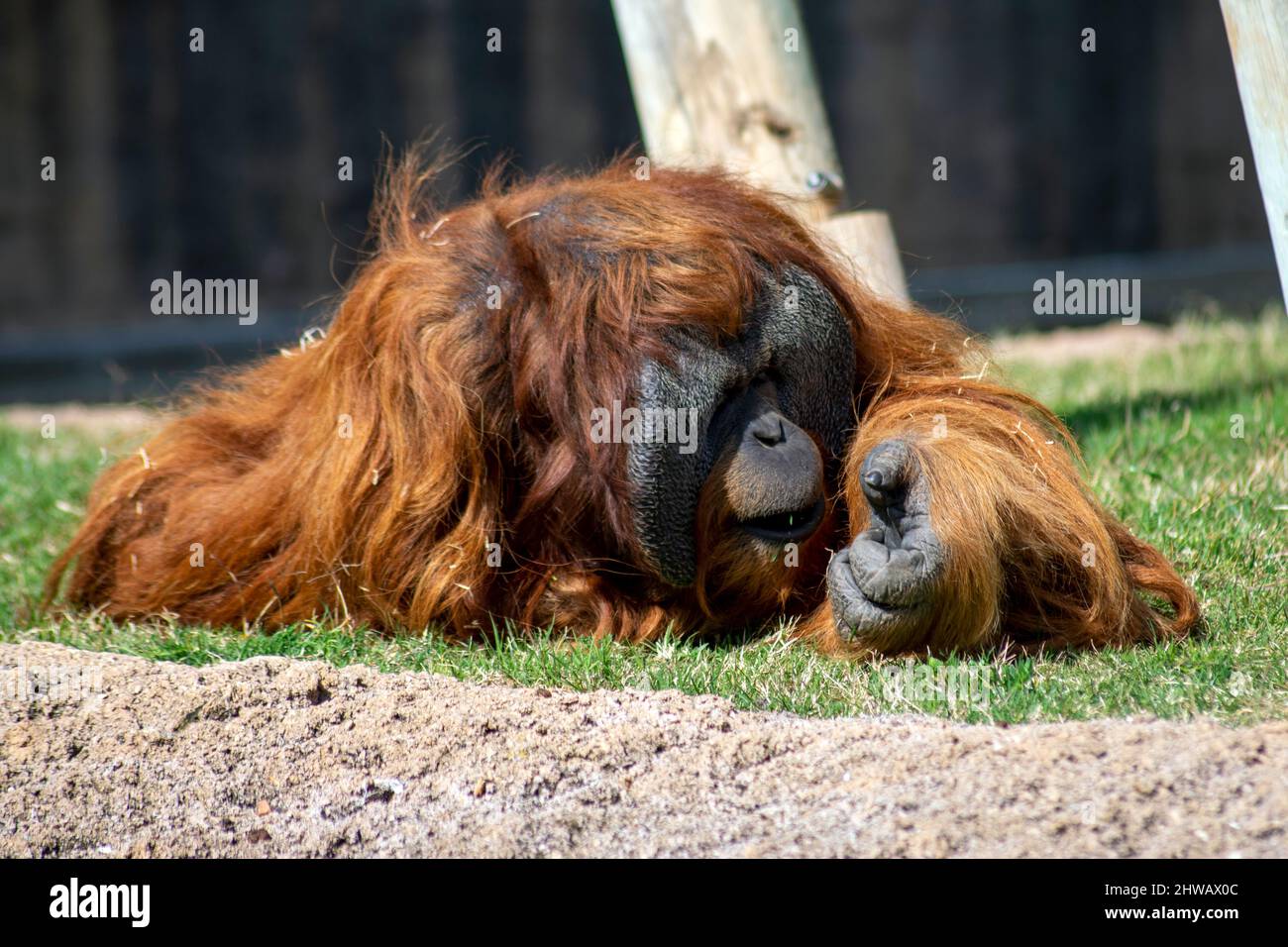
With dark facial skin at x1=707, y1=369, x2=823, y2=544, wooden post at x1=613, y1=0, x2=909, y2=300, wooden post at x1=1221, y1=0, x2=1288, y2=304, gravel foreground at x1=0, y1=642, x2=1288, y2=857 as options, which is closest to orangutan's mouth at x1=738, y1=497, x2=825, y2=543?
→ dark facial skin at x1=707, y1=369, x2=823, y2=544

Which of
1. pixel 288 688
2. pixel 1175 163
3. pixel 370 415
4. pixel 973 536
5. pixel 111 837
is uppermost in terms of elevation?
pixel 1175 163

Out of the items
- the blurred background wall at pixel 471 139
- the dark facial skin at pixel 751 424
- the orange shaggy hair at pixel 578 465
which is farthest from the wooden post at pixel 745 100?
the blurred background wall at pixel 471 139

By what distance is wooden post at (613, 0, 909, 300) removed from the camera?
420cm

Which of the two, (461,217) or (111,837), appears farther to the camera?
(461,217)

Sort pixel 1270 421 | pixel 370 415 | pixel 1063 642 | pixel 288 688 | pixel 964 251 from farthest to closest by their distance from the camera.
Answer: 1. pixel 964 251
2. pixel 1270 421
3. pixel 370 415
4. pixel 1063 642
5. pixel 288 688

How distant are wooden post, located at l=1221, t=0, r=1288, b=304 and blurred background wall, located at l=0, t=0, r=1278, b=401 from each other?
506 centimetres

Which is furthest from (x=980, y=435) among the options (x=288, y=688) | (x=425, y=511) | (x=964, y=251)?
(x=964, y=251)

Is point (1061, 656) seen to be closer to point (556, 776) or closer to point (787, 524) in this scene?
point (787, 524)

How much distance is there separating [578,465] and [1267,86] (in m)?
1.56

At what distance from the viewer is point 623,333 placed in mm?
2902

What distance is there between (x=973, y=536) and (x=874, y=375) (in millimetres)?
672

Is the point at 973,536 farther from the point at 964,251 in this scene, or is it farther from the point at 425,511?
the point at 964,251

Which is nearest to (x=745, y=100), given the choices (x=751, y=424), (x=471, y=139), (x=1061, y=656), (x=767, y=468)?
(x=751, y=424)

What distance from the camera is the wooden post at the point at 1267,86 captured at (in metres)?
2.78
